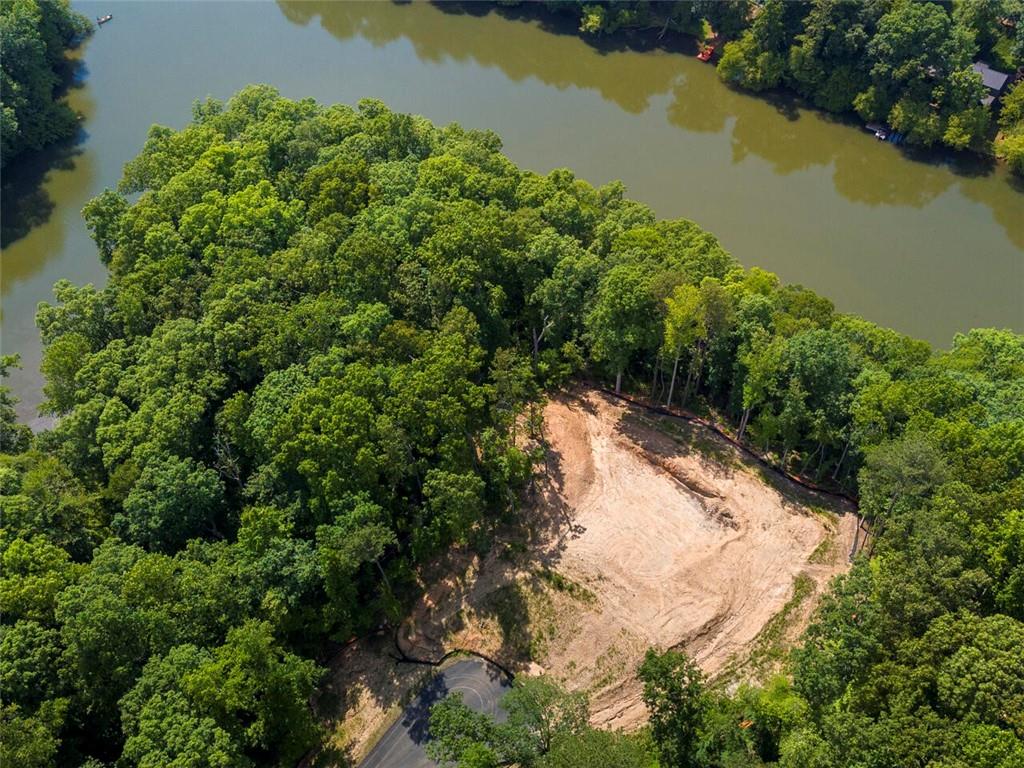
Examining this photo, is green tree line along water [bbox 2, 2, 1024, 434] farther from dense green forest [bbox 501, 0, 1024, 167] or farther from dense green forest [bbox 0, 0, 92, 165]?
dense green forest [bbox 501, 0, 1024, 167]

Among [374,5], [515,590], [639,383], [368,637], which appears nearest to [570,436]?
[639,383]

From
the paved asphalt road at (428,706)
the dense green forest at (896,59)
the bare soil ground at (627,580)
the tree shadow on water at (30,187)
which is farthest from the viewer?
the tree shadow on water at (30,187)

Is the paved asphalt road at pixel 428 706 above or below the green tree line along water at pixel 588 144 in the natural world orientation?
below

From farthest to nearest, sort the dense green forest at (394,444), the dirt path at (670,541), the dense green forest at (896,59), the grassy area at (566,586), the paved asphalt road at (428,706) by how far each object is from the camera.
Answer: the dense green forest at (896,59) < the grassy area at (566,586) < the dirt path at (670,541) < the paved asphalt road at (428,706) < the dense green forest at (394,444)

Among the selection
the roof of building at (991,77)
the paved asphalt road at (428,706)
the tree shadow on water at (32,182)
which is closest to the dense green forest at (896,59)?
the roof of building at (991,77)

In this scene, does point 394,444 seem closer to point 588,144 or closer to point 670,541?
point 670,541

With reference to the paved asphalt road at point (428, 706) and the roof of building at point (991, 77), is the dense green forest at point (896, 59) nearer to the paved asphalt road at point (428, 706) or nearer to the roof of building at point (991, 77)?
the roof of building at point (991, 77)

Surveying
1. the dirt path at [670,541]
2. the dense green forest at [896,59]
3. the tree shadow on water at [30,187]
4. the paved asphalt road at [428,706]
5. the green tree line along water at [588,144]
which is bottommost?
the paved asphalt road at [428,706]
